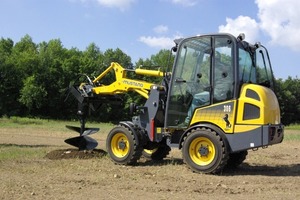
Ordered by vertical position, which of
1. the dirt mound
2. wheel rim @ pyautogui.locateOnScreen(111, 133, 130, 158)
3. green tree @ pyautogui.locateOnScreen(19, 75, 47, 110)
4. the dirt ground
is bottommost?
the dirt ground

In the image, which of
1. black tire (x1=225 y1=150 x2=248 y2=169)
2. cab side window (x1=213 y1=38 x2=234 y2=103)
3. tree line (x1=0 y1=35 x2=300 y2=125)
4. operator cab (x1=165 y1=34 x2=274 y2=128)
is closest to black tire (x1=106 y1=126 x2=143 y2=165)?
operator cab (x1=165 y1=34 x2=274 y2=128)

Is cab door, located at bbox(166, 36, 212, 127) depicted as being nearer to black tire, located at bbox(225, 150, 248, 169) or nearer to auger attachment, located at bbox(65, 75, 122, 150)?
black tire, located at bbox(225, 150, 248, 169)

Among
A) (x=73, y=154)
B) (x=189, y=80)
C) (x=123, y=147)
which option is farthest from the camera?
(x=73, y=154)

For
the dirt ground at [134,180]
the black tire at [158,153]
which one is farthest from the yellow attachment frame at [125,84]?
the dirt ground at [134,180]

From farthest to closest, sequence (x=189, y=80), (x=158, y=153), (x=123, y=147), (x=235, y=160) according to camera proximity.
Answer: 1. (x=158, y=153)
2. (x=123, y=147)
3. (x=235, y=160)
4. (x=189, y=80)

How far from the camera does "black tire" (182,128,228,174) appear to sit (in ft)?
30.6

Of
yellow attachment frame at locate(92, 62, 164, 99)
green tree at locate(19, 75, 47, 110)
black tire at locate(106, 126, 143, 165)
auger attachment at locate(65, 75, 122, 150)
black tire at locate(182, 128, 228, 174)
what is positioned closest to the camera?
black tire at locate(182, 128, 228, 174)

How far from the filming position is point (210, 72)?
9883 millimetres

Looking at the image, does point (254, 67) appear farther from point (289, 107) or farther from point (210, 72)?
point (289, 107)

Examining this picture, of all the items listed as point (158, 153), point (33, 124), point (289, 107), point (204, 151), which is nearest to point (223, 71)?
point (204, 151)

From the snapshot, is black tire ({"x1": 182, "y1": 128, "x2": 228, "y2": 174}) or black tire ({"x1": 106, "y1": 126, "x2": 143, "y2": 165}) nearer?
black tire ({"x1": 182, "y1": 128, "x2": 228, "y2": 174})

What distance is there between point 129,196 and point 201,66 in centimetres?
415

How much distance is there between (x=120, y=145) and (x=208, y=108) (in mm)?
2764

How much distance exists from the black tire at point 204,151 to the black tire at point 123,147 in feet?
4.91
